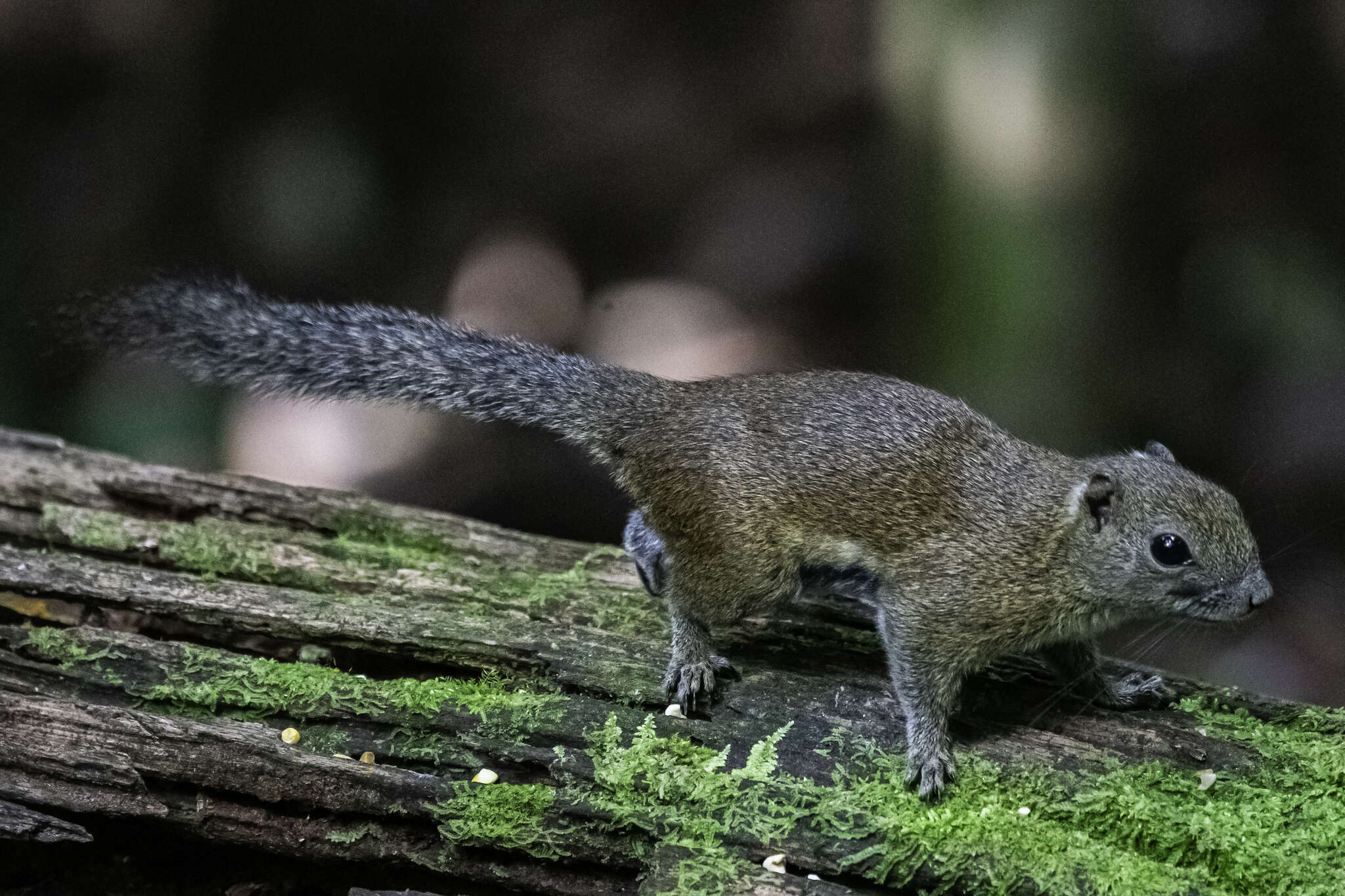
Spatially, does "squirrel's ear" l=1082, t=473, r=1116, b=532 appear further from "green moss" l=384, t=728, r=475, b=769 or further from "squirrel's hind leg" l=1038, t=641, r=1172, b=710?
"green moss" l=384, t=728, r=475, b=769

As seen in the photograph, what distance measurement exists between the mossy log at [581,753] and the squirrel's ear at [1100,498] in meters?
0.68

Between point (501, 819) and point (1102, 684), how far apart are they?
78.9 inches

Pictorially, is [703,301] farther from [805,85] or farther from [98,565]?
[98,565]

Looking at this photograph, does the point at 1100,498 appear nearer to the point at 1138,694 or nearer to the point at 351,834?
the point at 1138,694

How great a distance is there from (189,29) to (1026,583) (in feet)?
20.3

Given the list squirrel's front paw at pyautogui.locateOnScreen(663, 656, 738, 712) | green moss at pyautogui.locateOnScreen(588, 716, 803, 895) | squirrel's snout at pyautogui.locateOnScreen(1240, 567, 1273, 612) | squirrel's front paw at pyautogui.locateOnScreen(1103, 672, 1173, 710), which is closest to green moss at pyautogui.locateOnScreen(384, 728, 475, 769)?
green moss at pyautogui.locateOnScreen(588, 716, 803, 895)

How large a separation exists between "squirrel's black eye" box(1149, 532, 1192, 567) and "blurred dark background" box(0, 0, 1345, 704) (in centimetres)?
69

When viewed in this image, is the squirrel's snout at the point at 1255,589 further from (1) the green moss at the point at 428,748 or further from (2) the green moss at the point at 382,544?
(2) the green moss at the point at 382,544

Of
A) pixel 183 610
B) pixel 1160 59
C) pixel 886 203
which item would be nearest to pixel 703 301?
pixel 886 203

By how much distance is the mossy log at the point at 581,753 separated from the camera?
9.72 ft

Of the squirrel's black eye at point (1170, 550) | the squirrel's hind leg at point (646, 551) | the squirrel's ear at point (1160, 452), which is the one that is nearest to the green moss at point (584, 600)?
the squirrel's hind leg at point (646, 551)

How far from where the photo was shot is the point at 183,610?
380 centimetres

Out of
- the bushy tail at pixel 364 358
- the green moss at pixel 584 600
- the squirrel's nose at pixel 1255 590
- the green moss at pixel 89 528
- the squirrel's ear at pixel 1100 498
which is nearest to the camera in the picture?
the squirrel's nose at pixel 1255 590

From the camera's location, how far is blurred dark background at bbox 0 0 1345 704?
207 inches
